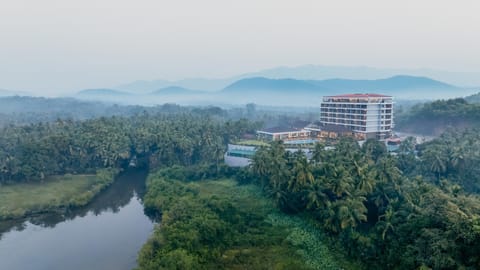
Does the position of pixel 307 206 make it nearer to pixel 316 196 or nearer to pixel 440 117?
pixel 316 196

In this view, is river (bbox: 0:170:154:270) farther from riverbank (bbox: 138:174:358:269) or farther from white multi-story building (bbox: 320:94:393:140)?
white multi-story building (bbox: 320:94:393:140)

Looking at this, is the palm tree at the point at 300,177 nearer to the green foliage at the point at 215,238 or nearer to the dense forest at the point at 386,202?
the dense forest at the point at 386,202

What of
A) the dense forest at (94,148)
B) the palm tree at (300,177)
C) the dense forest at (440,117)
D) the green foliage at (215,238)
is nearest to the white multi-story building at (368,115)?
the dense forest at (440,117)

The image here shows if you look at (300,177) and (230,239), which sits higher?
(300,177)

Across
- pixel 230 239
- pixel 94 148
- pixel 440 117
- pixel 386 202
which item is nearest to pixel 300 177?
pixel 386 202

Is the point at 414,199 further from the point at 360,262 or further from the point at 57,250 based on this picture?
the point at 57,250
